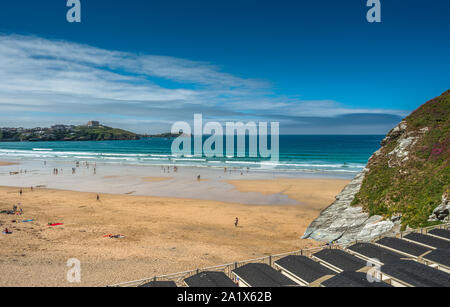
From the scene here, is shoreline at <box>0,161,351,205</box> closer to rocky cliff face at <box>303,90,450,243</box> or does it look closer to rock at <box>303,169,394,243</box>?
rock at <box>303,169,394,243</box>

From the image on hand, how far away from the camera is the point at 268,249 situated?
17516 millimetres

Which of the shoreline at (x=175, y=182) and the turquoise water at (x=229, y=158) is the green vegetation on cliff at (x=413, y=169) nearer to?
the shoreline at (x=175, y=182)

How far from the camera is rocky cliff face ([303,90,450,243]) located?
1604cm

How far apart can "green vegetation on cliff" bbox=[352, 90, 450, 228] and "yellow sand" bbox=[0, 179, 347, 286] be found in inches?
227

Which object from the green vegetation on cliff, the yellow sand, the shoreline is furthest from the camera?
the shoreline

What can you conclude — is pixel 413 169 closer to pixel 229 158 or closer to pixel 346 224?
pixel 346 224

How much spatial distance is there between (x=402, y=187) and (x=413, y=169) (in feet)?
7.16

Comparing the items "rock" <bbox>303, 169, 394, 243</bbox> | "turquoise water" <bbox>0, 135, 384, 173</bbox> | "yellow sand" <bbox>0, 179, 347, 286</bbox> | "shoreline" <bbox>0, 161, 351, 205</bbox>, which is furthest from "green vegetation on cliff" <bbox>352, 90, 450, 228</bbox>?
"turquoise water" <bbox>0, 135, 384, 173</bbox>

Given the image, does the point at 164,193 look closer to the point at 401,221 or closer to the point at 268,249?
the point at 268,249

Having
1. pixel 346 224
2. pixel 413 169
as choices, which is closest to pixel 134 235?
pixel 346 224

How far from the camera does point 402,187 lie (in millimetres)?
18188

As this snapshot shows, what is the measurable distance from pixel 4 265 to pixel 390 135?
3060 centimetres
